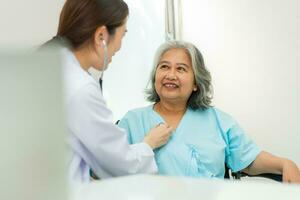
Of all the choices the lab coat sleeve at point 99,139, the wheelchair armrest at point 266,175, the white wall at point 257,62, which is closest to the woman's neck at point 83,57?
the lab coat sleeve at point 99,139

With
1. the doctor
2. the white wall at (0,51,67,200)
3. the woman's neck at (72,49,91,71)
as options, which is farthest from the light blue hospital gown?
the white wall at (0,51,67,200)

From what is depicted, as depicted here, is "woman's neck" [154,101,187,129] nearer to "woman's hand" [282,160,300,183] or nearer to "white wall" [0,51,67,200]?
"woman's hand" [282,160,300,183]

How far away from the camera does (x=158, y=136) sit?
4.47 feet

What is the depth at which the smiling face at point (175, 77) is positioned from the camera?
1.55 meters

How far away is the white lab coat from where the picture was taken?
3.24 feet

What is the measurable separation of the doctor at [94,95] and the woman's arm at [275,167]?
1.69ft

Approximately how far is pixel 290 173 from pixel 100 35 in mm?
798

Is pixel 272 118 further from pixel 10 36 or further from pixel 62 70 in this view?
pixel 62 70

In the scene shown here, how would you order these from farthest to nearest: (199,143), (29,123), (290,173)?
(199,143) → (290,173) → (29,123)

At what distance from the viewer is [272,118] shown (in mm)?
2094

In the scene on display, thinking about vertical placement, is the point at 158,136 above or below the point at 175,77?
below

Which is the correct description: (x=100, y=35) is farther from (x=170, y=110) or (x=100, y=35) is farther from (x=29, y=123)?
(x=29, y=123)

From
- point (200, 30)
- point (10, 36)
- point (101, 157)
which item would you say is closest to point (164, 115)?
point (101, 157)

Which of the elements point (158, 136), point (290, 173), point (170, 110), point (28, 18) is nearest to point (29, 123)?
point (158, 136)
